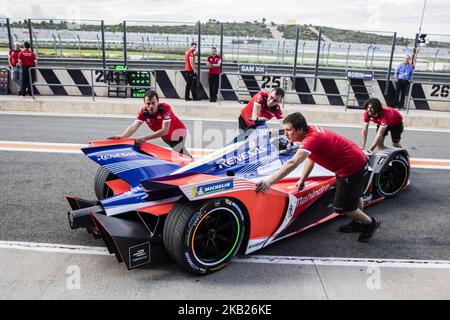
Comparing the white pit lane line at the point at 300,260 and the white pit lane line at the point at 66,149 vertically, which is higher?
the white pit lane line at the point at 66,149

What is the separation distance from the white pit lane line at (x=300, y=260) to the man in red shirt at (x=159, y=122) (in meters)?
1.82

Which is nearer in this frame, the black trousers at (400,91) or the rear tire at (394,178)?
the rear tire at (394,178)

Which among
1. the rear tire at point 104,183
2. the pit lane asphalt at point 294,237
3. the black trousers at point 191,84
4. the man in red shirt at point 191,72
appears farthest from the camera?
the black trousers at point 191,84

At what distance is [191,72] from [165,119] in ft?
27.6

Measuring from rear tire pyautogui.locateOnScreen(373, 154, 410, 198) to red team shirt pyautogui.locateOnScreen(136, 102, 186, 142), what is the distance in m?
3.27

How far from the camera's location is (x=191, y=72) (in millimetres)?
14156

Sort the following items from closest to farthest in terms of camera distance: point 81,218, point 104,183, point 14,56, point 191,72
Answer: point 81,218 → point 104,183 → point 14,56 → point 191,72

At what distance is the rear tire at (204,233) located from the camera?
380cm

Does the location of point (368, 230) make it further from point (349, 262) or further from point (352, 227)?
point (349, 262)

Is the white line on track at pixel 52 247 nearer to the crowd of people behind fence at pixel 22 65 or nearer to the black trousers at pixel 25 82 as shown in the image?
the crowd of people behind fence at pixel 22 65

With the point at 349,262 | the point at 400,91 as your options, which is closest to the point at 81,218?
the point at 349,262

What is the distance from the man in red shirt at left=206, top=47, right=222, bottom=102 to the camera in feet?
45.8

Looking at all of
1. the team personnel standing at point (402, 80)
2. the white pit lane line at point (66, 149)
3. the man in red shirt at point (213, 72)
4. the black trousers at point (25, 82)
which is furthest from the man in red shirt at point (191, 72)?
the team personnel standing at point (402, 80)
